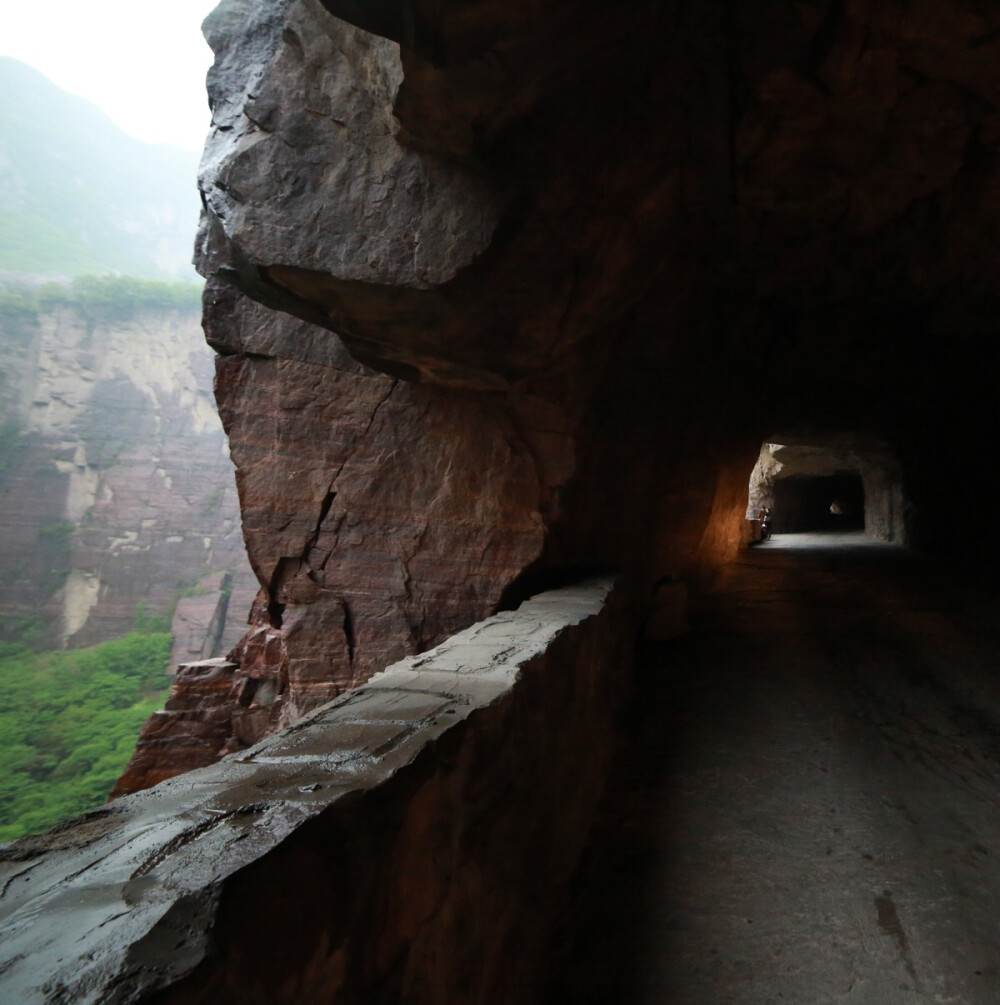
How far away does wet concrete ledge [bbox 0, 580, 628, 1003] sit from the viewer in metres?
0.91

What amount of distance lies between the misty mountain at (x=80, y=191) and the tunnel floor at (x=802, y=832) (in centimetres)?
5382

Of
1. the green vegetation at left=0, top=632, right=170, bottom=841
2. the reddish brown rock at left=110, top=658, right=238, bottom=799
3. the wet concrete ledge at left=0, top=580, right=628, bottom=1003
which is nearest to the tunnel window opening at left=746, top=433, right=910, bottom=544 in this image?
the reddish brown rock at left=110, top=658, right=238, bottom=799

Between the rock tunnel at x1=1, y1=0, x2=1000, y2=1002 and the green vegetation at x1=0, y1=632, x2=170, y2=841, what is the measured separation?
21.0 m

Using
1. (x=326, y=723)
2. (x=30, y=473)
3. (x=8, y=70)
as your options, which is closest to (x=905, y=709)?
(x=326, y=723)

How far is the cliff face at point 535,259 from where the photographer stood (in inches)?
140

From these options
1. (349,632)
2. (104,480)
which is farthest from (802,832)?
(104,480)

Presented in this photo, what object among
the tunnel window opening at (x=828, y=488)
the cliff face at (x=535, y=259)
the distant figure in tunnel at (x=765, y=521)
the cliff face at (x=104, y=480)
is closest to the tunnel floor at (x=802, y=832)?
the cliff face at (x=535, y=259)

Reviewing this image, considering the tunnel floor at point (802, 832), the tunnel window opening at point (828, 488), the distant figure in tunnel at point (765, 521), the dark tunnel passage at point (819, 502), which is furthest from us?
the dark tunnel passage at point (819, 502)

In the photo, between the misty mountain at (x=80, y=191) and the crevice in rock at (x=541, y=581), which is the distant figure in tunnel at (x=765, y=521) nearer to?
the crevice in rock at (x=541, y=581)

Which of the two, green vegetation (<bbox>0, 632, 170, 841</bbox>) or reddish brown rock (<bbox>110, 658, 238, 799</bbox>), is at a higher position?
reddish brown rock (<bbox>110, 658, 238, 799</bbox>)

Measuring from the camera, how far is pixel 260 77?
3.68 m

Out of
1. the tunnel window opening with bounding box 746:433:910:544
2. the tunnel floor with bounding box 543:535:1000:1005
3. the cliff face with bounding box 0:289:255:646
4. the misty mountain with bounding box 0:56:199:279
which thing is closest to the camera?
the tunnel floor with bounding box 543:535:1000:1005

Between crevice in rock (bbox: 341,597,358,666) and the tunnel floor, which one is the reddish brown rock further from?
the tunnel floor

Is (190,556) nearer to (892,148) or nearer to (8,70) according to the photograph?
(892,148)
